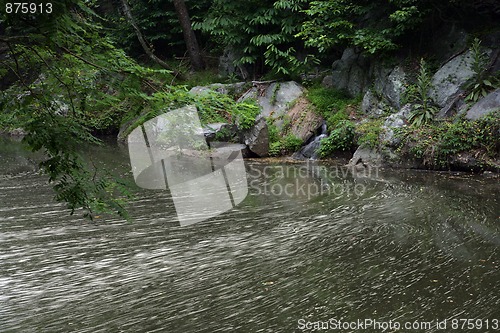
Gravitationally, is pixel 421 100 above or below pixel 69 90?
below

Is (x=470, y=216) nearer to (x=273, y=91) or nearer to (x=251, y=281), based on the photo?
(x=251, y=281)

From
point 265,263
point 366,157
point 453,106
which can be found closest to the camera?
point 265,263

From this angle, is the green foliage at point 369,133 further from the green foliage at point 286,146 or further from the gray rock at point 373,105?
the green foliage at point 286,146

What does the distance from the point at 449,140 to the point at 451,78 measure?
195cm

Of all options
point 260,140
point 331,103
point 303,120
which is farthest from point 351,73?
point 260,140

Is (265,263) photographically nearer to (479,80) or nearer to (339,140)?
(339,140)

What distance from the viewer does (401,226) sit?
632cm

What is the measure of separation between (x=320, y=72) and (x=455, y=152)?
625 cm

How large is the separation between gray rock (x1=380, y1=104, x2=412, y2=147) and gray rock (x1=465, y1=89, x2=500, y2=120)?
1.43 m

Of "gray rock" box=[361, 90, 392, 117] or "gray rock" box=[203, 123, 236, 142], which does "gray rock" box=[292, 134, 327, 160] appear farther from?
"gray rock" box=[203, 123, 236, 142]

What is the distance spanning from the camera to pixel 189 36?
17672 millimetres

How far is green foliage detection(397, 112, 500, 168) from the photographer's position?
8.81m

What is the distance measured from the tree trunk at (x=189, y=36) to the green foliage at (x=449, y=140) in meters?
10.0

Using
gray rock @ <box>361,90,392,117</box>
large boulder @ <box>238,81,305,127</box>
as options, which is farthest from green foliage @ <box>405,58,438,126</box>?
large boulder @ <box>238,81,305,127</box>
